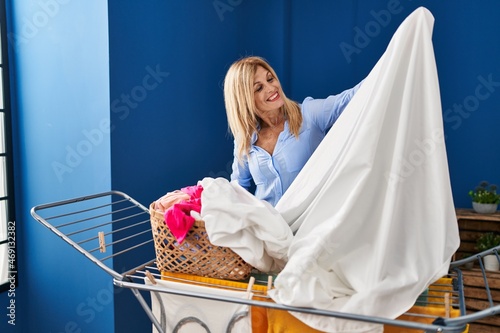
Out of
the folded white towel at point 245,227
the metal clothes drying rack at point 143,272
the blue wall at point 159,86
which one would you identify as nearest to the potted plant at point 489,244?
the blue wall at point 159,86

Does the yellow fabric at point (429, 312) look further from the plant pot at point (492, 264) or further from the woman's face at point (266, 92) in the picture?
the plant pot at point (492, 264)

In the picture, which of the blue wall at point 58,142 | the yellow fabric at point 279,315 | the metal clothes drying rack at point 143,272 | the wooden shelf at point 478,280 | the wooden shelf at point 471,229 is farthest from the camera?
the wooden shelf at point 471,229

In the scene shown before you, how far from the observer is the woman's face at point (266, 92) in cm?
203

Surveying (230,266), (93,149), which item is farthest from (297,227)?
(93,149)

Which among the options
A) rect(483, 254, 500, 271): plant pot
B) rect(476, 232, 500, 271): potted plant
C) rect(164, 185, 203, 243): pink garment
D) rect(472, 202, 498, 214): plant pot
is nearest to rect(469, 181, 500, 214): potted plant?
rect(472, 202, 498, 214): plant pot

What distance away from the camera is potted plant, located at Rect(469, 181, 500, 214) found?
2754 mm

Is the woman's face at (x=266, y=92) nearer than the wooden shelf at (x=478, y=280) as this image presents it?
Yes

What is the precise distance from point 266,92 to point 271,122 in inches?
6.1

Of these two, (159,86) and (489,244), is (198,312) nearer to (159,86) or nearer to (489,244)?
(159,86)

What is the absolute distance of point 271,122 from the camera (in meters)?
2.14

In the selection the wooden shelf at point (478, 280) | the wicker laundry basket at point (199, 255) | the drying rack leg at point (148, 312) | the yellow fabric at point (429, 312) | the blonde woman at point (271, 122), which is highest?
the blonde woman at point (271, 122)

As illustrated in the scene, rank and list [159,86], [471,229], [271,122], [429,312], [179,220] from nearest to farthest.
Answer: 1. [429,312]
2. [179,220]
3. [271,122]
4. [159,86]
5. [471,229]

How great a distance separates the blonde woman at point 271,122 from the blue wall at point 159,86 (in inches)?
21.6

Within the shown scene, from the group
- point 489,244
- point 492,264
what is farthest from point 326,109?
point 492,264
